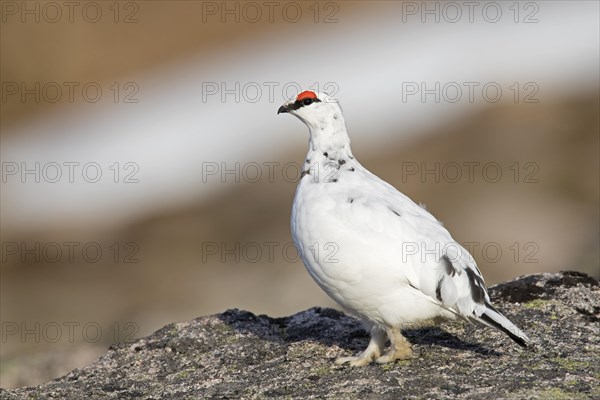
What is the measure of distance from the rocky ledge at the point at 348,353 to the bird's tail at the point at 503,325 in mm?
123

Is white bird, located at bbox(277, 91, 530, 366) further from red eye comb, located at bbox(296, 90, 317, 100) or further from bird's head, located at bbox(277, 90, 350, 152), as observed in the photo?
red eye comb, located at bbox(296, 90, 317, 100)

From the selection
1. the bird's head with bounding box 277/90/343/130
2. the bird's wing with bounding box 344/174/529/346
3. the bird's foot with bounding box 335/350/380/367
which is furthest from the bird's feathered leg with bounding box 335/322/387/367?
the bird's head with bounding box 277/90/343/130

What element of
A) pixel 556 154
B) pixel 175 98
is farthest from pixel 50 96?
pixel 556 154

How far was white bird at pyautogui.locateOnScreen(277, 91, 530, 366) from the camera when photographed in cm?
553

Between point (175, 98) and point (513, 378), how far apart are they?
63.8ft

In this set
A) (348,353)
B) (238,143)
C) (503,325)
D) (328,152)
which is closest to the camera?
(503,325)

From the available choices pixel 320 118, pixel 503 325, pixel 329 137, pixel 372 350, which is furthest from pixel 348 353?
pixel 320 118

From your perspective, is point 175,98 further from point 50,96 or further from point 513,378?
point 513,378

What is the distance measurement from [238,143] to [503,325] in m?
→ 15.8

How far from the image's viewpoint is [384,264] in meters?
5.52

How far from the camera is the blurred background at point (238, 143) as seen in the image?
44.5 feet

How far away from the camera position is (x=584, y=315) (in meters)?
6.20

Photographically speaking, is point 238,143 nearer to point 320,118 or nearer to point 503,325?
point 320,118

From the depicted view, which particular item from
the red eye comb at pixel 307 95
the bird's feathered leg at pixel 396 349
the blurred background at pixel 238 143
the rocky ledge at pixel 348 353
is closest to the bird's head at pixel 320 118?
the red eye comb at pixel 307 95
